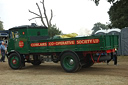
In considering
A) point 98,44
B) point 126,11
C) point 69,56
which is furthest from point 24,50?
point 126,11

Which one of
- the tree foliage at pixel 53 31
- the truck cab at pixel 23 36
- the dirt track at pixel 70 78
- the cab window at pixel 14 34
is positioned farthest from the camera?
the tree foliage at pixel 53 31

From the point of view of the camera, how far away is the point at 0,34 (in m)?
24.2

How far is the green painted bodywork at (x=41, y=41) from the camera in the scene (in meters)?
8.09

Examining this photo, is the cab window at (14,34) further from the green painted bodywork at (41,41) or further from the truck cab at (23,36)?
the green painted bodywork at (41,41)

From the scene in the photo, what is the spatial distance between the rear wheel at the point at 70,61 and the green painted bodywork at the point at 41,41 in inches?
12.2

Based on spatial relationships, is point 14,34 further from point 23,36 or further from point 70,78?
point 70,78

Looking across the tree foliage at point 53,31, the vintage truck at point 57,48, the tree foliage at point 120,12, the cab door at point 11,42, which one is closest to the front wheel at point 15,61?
the vintage truck at point 57,48

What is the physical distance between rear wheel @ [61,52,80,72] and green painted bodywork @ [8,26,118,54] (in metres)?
0.31

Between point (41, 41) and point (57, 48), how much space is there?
1.11 meters

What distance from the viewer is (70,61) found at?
884cm

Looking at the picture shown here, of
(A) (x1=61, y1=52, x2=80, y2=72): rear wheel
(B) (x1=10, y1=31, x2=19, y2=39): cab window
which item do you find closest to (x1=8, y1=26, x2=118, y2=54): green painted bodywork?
(B) (x1=10, y1=31, x2=19, y2=39): cab window

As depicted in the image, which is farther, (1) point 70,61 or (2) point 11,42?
(2) point 11,42

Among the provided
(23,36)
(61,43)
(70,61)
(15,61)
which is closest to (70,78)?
(70,61)

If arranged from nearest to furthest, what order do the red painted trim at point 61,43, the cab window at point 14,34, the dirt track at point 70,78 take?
the dirt track at point 70,78
the red painted trim at point 61,43
the cab window at point 14,34
